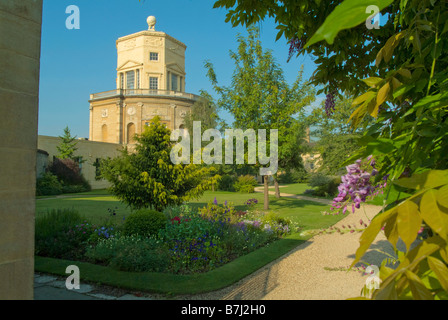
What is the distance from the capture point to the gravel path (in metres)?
4.46

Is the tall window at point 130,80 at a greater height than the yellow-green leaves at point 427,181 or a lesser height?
greater

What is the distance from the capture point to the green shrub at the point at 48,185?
73.4 ft

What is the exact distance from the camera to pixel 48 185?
23.6 m

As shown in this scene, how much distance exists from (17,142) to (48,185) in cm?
2586

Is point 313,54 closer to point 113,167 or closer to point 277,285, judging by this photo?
point 277,285

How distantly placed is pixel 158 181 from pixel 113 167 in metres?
1.67

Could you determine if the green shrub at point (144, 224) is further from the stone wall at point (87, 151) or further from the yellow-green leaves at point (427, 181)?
the stone wall at point (87, 151)

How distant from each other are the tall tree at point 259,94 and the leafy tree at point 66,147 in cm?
2153

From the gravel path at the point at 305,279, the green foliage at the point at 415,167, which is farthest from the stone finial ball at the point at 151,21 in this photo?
the green foliage at the point at 415,167

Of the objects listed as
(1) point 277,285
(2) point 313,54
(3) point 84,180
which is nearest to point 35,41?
(2) point 313,54

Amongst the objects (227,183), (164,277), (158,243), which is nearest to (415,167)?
(164,277)

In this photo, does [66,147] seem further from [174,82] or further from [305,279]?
[305,279]

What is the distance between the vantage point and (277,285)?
495cm

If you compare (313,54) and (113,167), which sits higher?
(313,54)
